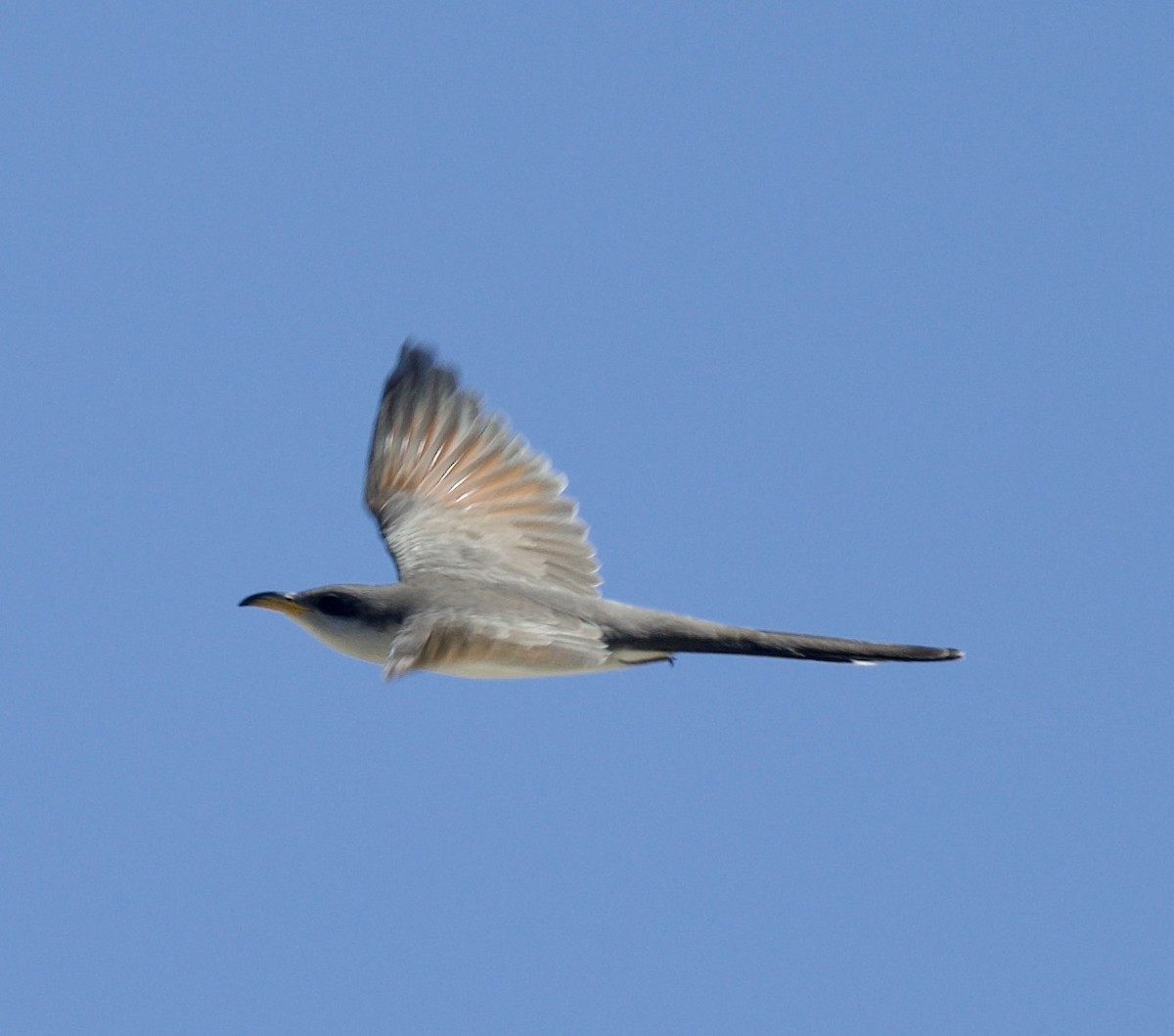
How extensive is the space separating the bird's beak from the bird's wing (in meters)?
1.05

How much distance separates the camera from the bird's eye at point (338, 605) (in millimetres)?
13289

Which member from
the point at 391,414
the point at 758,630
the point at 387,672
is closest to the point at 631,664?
the point at 758,630

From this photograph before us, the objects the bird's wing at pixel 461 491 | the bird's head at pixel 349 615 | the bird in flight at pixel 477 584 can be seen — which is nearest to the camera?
the bird in flight at pixel 477 584

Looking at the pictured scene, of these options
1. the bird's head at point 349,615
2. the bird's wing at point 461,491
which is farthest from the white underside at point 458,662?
the bird's wing at point 461,491

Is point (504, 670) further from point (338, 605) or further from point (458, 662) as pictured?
point (338, 605)

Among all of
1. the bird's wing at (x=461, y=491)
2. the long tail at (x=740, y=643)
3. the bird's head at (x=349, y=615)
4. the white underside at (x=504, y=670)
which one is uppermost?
the bird's wing at (x=461, y=491)

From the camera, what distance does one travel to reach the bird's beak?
44.5ft

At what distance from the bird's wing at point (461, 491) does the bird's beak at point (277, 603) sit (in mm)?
1048

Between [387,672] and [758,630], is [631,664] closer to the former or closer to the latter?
[758,630]

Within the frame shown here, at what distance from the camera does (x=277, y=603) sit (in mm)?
13672

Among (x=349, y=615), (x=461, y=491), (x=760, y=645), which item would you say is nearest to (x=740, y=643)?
(x=760, y=645)

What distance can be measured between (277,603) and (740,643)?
335 centimetres

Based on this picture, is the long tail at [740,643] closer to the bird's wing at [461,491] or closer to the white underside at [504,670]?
the white underside at [504,670]

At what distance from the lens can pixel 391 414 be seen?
15.9 m
